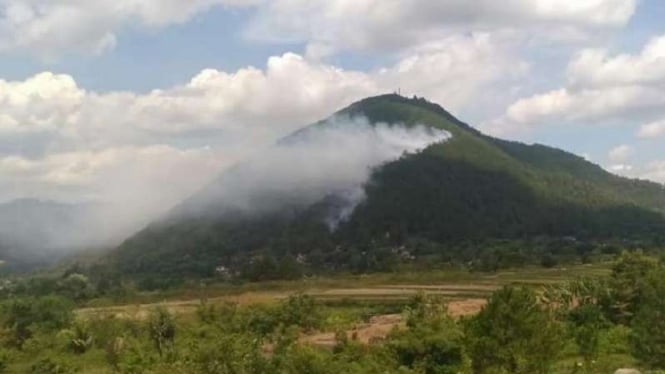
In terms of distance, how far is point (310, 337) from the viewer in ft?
225

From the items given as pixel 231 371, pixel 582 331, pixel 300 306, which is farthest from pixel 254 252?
pixel 231 371

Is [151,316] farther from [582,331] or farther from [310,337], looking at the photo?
[582,331]

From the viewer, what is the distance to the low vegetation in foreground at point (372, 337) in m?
36.3

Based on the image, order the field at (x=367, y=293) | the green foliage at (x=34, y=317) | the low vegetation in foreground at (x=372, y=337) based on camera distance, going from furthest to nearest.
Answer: the field at (x=367, y=293)
the green foliage at (x=34, y=317)
the low vegetation in foreground at (x=372, y=337)

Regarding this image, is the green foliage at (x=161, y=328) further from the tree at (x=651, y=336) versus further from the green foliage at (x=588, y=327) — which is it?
the tree at (x=651, y=336)

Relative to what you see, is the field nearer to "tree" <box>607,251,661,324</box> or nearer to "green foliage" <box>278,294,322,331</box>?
"green foliage" <box>278,294,322,331</box>

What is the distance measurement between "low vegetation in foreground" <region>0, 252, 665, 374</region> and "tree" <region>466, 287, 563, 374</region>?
0.17ft

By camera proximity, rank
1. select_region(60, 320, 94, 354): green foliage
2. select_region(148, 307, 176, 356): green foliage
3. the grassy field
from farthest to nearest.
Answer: the grassy field, select_region(60, 320, 94, 354): green foliage, select_region(148, 307, 176, 356): green foliage

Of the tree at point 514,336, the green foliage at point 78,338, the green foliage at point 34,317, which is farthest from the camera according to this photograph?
the green foliage at point 34,317

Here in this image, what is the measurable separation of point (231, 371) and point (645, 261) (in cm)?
4392

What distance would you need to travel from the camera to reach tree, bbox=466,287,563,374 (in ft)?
117

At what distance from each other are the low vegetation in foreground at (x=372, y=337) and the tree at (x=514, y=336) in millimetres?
51

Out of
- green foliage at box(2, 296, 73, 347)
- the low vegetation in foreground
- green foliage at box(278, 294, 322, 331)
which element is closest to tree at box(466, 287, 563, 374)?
the low vegetation in foreground

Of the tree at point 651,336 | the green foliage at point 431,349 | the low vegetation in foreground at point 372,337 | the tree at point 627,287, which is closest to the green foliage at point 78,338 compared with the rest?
the low vegetation in foreground at point 372,337
